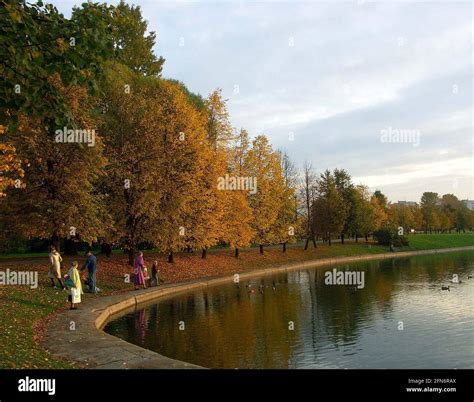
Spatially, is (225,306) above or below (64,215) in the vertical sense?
below

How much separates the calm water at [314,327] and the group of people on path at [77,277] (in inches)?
97.2

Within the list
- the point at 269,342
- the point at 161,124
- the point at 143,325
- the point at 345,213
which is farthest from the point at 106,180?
the point at 345,213

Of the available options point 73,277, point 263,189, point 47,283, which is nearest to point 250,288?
point 47,283

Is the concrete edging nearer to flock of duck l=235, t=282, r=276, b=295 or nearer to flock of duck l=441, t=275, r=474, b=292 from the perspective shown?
flock of duck l=235, t=282, r=276, b=295

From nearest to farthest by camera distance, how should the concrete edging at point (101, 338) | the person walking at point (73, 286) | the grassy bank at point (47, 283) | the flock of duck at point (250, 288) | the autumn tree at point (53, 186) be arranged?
the concrete edging at point (101, 338) → the grassy bank at point (47, 283) → the person walking at point (73, 286) → the autumn tree at point (53, 186) → the flock of duck at point (250, 288)

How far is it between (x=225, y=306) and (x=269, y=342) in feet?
27.6

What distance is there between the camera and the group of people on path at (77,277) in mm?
20281

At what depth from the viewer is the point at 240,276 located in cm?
3872

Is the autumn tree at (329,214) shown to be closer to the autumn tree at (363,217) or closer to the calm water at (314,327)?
the autumn tree at (363,217)

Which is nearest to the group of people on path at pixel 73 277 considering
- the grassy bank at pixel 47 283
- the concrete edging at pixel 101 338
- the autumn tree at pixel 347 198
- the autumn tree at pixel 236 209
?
the grassy bank at pixel 47 283

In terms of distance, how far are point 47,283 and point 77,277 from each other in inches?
213

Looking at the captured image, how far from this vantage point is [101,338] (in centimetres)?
1446
